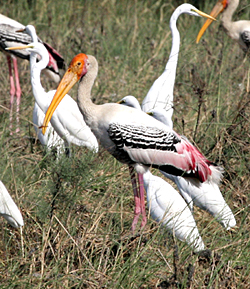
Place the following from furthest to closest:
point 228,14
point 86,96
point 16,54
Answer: point 228,14, point 16,54, point 86,96

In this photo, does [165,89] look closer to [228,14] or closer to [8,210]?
[8,210]

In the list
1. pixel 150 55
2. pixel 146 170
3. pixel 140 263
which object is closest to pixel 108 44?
pixel 150 55

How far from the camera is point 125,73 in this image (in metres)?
6.16

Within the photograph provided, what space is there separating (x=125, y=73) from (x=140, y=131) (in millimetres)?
2448

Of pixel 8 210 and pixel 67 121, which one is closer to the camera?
pixel 8 210

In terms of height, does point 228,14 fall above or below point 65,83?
above

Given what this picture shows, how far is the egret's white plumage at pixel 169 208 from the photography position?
135 inches

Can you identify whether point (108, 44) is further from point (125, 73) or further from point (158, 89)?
point (158, 89)

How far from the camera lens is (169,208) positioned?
11.4 feet

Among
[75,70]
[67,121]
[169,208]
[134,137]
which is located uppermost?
[75,70]

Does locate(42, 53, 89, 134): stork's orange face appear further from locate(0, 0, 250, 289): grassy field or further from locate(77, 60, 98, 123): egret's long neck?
locate(0, 0, 250, 289): grassy field

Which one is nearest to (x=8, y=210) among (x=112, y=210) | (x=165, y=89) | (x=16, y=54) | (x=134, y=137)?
(x=112, y=210)

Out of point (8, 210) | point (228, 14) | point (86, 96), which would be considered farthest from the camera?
point (228, 14)

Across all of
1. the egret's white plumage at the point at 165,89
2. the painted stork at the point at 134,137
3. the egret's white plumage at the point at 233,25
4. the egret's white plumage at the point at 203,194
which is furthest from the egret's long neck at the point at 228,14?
the painted stork at the point at 134,137
